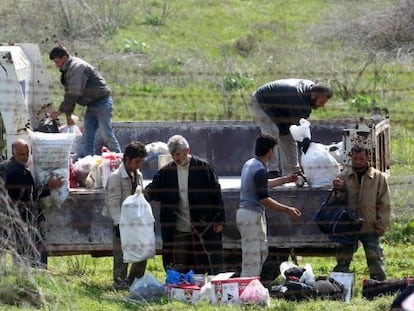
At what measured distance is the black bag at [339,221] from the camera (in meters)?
13.2

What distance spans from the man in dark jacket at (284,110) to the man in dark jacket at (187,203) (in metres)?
1.50

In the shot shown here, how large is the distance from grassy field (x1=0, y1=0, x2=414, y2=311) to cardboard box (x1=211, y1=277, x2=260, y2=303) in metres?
2.01

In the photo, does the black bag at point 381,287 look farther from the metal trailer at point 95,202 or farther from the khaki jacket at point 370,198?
the metal trailer at point 95,202

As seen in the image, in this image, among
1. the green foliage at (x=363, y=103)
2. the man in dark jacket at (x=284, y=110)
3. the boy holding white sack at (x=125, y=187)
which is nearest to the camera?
the boy holding white sack at (x=125, y=187)

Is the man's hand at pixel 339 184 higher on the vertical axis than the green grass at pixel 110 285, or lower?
higher

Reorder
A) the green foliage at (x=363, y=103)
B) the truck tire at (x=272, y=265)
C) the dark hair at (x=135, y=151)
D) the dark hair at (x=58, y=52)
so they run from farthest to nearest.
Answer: the green foliage at (x=363, y=103), the dark hair at (x=58, y=52), the truck tire at (x=272, y=265), the dark hair at (x=135, y=151)

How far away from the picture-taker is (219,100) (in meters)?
21.2

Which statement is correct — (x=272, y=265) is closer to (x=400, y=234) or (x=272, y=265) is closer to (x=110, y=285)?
(x=110, y=285)

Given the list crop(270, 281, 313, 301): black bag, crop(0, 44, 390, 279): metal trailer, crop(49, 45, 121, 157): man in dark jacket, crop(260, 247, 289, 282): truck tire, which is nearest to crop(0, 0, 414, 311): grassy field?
crop(0, 44, 390, 279): metal trailer

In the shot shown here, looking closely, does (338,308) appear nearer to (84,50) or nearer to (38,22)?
(84,50)

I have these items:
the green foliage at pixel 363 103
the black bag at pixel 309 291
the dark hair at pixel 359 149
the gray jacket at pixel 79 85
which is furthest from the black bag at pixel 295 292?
the green foliage at pixel 363 103

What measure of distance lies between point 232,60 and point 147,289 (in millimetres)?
11721

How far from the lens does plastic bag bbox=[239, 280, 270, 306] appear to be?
1229 centimetres

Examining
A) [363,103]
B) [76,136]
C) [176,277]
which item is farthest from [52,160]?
[363,103]
